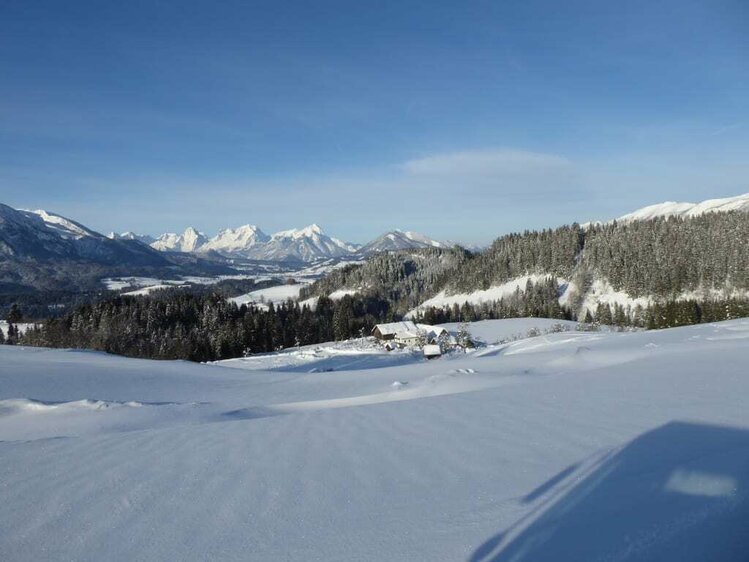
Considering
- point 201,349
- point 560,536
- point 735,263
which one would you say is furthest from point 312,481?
Result: point 735,263

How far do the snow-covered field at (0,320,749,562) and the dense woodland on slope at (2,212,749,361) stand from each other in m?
68.9

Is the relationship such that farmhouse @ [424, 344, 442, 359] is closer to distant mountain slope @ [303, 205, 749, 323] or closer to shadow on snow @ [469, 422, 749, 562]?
shadow on snow @ [469, 422, 749, 562]

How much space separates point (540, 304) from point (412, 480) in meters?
105

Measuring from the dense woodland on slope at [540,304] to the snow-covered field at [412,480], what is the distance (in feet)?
226

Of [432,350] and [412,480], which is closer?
[412,480]

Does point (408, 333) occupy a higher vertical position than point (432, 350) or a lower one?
higher

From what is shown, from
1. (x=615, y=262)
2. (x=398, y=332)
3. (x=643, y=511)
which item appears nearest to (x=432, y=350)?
(x=398, y=332)

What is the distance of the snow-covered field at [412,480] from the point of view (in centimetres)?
360

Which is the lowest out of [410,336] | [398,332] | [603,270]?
[410,336]

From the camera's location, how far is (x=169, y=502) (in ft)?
14.9

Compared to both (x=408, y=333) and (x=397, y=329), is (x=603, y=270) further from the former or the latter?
(x=397, y=329)

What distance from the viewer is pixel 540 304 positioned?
4028 inches

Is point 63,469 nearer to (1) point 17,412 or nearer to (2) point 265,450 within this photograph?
(2) point 265,450

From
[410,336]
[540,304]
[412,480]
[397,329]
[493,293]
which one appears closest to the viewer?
[412,480]
